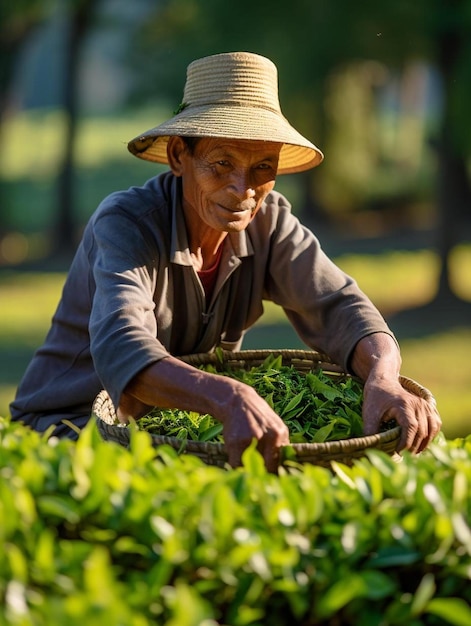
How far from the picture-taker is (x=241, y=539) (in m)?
1.92

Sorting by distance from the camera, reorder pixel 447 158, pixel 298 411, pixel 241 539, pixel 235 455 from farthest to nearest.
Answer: pixel 447 158 < pixel 298 411 < pixel 235 455 < pixel 241 539

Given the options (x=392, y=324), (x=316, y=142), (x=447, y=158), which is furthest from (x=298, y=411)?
(x=316, y=142)

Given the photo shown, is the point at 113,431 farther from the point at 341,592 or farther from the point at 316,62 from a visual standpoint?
the point at 316,62

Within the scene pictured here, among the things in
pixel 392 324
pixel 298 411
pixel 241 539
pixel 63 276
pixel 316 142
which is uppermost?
pixel 241 539

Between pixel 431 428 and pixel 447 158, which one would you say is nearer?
pixel 431 428

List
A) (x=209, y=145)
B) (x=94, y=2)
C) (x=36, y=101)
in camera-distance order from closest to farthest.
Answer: (x=209, y=145) → (x=94, y=2) → (x=36, y=101)

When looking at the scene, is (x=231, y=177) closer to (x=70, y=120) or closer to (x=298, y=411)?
(x=298, y=411)

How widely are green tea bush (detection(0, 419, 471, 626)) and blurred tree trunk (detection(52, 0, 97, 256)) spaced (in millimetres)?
12566

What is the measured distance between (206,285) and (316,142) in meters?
11.8

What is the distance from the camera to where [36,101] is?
22172mm

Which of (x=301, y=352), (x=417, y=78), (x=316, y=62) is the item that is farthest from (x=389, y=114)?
(x=301, y=352)

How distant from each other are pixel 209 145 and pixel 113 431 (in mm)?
899

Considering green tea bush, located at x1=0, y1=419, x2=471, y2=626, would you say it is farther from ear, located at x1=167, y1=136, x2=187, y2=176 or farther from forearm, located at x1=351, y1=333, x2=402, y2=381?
ear, located at x1=167, y1=136, x2=187, y2=176

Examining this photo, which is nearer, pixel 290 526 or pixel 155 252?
pixel 290 526
